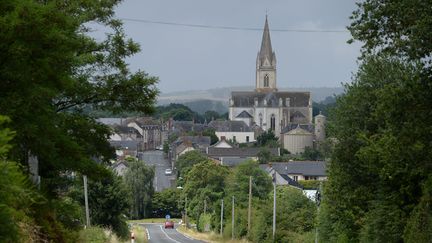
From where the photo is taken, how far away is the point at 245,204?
79062 millimetres

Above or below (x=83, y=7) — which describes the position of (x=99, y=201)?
below

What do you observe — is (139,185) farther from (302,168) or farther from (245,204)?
(302,168)

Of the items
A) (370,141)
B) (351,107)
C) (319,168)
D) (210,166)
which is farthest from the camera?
(319,168)

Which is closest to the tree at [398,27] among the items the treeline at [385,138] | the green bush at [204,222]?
the treeline at [385,138]

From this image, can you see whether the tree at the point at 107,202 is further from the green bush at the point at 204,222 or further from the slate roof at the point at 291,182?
the slate roof at the point at 291,182

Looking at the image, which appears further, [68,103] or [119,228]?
[119,228]

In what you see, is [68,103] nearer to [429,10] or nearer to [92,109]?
[92,109]

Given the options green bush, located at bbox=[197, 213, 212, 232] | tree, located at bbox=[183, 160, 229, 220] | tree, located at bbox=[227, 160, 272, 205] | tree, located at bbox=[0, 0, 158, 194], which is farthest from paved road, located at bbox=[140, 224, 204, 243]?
tree, located at bbox=[0, 0, 158, 194]

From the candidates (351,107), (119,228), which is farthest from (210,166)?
(351,107)

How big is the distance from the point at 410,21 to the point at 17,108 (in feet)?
31.9

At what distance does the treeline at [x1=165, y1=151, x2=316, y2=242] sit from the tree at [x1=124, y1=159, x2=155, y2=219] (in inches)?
173

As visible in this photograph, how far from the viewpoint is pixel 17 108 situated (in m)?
14.9

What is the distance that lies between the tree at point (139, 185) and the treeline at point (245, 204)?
439 cm

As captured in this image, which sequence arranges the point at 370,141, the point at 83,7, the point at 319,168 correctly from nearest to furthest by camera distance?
the point at 83,7, the point at 370,141, the point at 319,168
